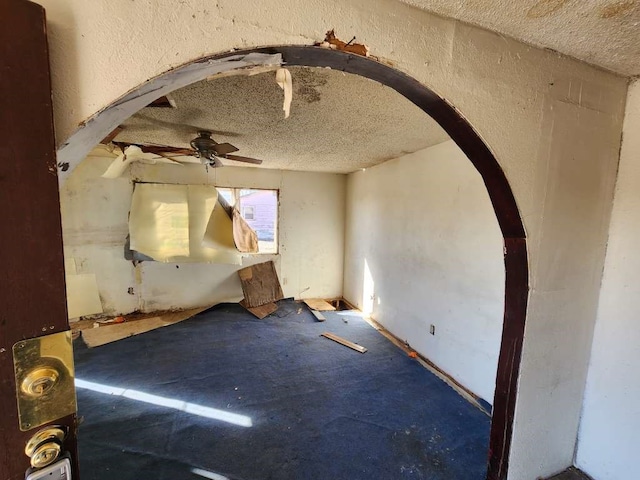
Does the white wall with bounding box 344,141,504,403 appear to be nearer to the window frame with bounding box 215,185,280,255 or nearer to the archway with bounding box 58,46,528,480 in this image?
the archway with bounding box 58,46,528,480

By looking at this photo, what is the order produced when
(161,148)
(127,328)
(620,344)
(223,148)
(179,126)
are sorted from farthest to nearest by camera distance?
(127,328) < (161,148) < (223,148) < (179,126) < (620,344)

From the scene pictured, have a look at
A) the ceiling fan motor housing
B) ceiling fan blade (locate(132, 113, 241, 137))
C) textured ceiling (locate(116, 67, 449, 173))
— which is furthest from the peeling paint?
the ceiling fan motor housing

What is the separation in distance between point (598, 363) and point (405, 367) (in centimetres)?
154

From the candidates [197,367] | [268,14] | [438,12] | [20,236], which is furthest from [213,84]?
[197,367]

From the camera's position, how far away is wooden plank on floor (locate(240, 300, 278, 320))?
12.9 feet

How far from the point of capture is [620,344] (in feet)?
4.24

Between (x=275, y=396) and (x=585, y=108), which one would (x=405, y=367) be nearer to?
(x=275, y=396)

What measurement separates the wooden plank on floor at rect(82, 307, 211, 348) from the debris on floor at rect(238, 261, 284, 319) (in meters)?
0.72

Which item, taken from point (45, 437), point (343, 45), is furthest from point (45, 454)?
point (343, 45)

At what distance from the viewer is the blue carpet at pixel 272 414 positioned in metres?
1.64

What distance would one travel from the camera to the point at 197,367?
8.71 feet

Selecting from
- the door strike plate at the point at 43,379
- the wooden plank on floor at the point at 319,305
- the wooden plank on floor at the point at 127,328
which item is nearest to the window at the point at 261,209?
the wooden plank on floor at the point at 319,305

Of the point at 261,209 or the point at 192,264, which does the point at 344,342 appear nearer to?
the point at 192,264

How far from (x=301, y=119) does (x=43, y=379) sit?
6.50ft
